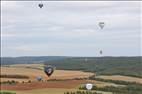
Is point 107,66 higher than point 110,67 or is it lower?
higher

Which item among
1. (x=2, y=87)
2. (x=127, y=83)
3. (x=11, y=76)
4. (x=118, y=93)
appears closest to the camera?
(x=118, y=93)

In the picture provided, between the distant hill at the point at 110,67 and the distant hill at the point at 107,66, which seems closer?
the distant hill at the point at 110,67

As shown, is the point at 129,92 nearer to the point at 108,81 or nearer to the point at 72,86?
the point at 72,86

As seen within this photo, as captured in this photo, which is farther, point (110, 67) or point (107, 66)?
point (107, 66)

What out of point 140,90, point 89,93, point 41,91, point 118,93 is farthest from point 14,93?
point 140,90

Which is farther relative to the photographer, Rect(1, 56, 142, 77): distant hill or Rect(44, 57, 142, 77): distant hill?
Rect(1, 56, 142, 77): distant hill

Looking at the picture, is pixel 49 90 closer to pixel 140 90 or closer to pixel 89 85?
pixel 89 85

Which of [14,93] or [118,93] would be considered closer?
[14,93]

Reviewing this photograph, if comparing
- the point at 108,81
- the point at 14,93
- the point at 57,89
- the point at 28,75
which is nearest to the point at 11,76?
the point at 28,75

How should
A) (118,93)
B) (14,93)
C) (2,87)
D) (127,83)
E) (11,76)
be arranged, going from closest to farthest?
(14,93)
(118,93)
(2,87)
(127,83)
(11,76)
